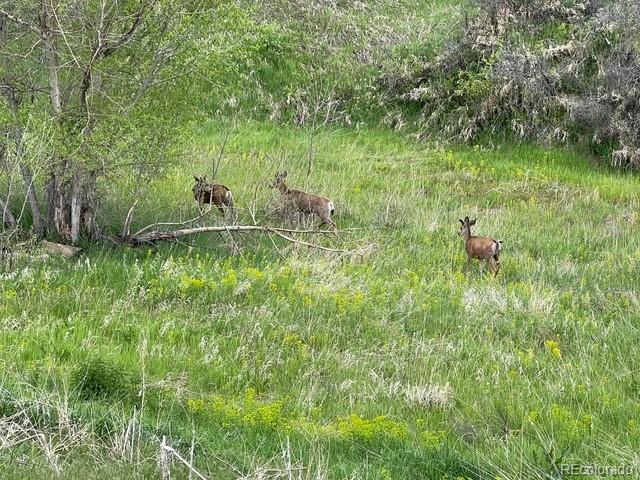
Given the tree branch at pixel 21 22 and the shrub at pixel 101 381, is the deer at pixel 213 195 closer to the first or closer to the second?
the tree branch at pixel 21 22

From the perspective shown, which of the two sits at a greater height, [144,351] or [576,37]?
[576,37]

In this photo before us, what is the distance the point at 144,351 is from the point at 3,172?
15.4 feet

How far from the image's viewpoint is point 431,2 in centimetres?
2428

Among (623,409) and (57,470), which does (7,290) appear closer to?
(57,470)

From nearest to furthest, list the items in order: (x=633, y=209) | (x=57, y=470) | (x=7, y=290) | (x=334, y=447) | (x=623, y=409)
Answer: (x=57, y=470), (x=334, y=447), (x=623, y=409), (x=7, y=290), (x=633, y=209)

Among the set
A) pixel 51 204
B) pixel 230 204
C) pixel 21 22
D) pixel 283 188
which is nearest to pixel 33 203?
pixel 51 204

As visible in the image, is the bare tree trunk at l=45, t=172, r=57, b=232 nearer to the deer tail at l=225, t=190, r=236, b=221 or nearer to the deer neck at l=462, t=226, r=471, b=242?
the deer tail at l=225, t=190, r=236, b=221

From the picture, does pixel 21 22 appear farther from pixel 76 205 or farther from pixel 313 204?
pixel 313 204

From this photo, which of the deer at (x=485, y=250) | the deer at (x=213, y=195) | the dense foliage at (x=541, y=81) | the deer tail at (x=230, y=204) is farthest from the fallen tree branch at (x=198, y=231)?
the dense foliage at (x=541, y=81)

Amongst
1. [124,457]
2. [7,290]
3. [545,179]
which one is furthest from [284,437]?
[545,179]

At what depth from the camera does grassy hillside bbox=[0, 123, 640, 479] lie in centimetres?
472

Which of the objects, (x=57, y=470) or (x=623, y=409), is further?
(x=623, y=409)

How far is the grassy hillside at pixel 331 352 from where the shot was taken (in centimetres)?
472

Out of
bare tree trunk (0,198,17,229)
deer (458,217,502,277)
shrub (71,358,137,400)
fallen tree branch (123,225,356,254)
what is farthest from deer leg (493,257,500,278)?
bare tree trunk (0,198,17,229)
